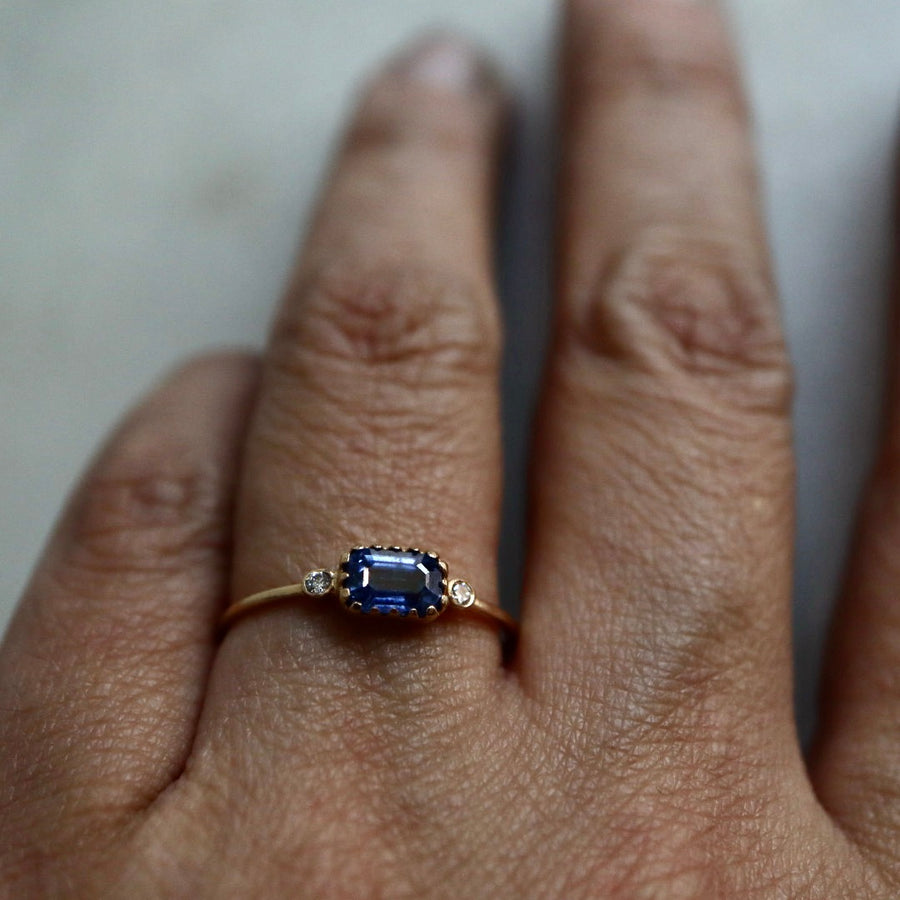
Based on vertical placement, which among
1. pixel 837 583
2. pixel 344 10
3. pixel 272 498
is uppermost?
pixel 344 10

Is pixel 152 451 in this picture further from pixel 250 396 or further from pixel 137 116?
pixel 137 116

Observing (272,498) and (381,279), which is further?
(381,279)

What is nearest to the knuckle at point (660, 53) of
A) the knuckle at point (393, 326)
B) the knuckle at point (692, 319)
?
the knuckle at point (692, 319)

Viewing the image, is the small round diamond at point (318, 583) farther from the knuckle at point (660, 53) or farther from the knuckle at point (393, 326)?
the knuckle at point (660, 53)

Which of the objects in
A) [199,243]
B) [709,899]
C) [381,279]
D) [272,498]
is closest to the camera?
[709,899]

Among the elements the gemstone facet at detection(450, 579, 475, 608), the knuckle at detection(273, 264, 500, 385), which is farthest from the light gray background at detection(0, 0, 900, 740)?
the gemstone facet at detection(450, 579, 475, 608)

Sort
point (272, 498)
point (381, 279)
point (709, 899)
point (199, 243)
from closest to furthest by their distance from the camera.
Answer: point (709, 899) < point (272, 498) < point (381, 279) < point (199, 243)

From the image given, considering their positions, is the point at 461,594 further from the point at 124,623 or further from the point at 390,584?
the point at 124,623

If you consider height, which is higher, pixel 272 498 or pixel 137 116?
pixel 137 116

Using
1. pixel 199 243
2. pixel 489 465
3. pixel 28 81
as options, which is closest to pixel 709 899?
pixel 489 465
